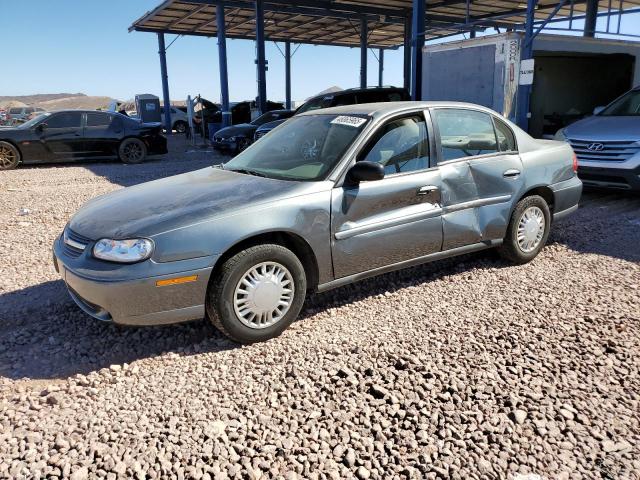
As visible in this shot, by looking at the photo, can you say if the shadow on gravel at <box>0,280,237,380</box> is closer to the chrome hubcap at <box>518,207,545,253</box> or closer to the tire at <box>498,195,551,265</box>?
the tire at <box>498,195,551,265</box>

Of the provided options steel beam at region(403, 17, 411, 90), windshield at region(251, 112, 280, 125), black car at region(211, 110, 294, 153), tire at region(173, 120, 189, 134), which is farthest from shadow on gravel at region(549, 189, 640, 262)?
tire at region(173, 120, 189, 134)

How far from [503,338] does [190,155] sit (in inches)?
571

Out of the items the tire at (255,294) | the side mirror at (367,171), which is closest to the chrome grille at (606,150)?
the side mirror at (367,171)

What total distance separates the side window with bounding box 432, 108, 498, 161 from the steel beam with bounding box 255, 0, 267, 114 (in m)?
15.9

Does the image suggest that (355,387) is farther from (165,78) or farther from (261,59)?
(165,78)

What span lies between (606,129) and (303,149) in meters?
5.72

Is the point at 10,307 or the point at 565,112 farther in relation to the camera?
the point at 565,112

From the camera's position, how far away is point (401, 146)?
4.15 meters

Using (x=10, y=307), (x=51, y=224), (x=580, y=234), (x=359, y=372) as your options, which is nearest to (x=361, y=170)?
(x=359, y=372)

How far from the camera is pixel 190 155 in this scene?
1661 centimetres

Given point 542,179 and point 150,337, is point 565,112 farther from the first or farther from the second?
point 150,337

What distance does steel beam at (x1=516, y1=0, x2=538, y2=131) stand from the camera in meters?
10.2

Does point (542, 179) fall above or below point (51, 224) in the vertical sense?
above

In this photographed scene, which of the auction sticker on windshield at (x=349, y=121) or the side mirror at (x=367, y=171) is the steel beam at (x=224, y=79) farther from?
the side mirror at (x=367, y=171)
